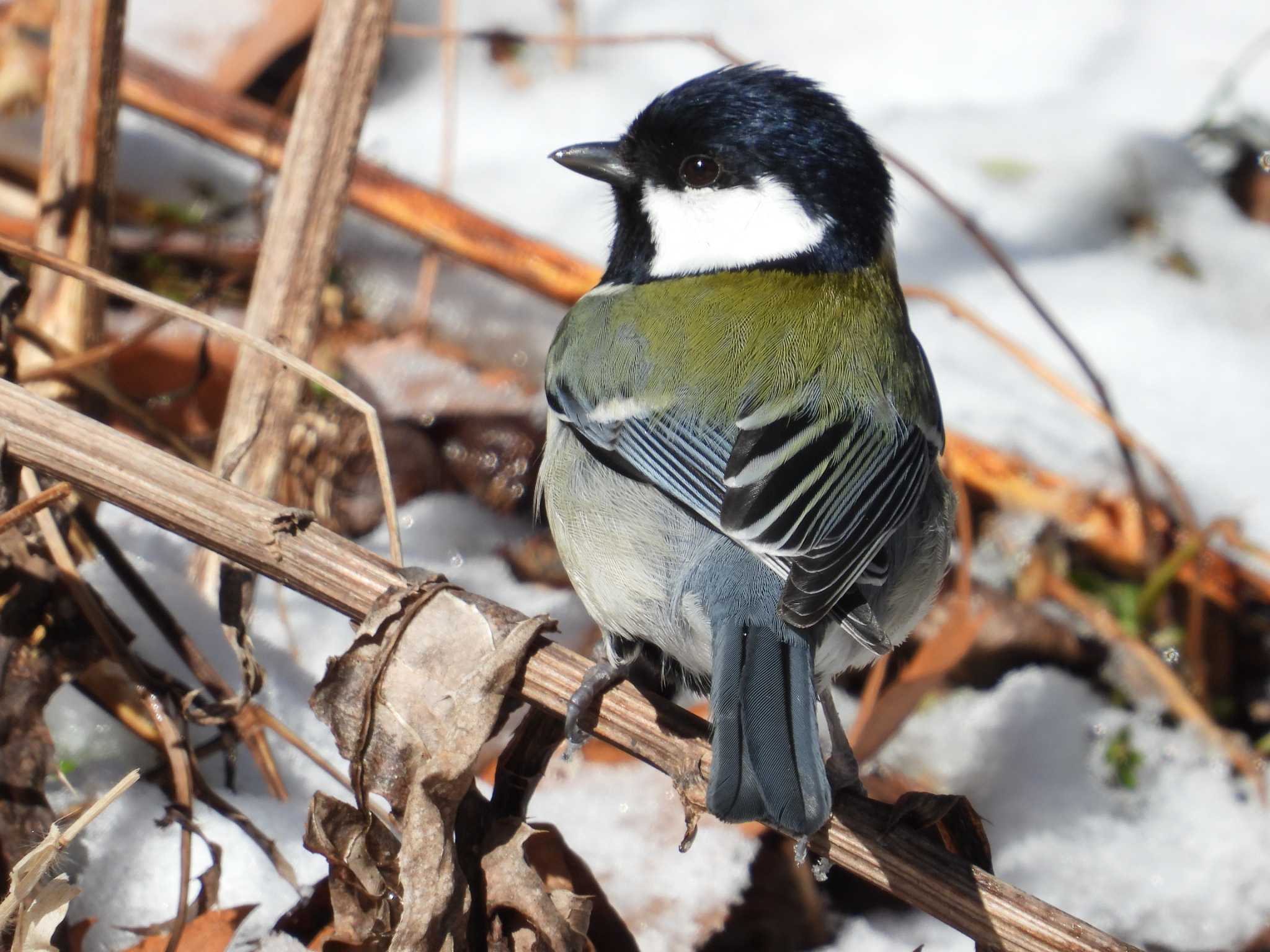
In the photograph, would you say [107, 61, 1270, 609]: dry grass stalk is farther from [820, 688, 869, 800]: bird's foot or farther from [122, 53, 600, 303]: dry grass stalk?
[820, 688, 869, 800]: bird's foot

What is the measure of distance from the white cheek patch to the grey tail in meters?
0.76

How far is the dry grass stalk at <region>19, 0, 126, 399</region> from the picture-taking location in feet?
6.75

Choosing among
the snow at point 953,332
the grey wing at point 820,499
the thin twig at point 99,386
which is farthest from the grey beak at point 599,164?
the thin twig at point 99,386

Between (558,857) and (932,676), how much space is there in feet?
2.87

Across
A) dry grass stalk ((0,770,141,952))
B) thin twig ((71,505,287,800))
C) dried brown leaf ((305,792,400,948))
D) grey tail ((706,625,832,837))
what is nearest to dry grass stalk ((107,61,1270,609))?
thin twig ((71,505,287,800))

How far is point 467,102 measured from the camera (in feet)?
12.7

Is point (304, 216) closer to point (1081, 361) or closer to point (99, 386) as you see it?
point (99, 386)

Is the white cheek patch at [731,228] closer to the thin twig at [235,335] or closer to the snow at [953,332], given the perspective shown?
the snow at [953,332]

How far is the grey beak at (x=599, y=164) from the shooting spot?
2.21 m

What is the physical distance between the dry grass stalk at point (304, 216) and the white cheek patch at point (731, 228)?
1.70 feet

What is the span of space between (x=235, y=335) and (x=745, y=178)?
83cm

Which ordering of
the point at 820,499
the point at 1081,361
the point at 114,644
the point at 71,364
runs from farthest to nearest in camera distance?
the point at 1081,361 → the point at 71,364 → the point at 114,644 → the point at 820,499

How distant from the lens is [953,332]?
343cm

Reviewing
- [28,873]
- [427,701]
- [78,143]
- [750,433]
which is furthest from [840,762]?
[78,143]
